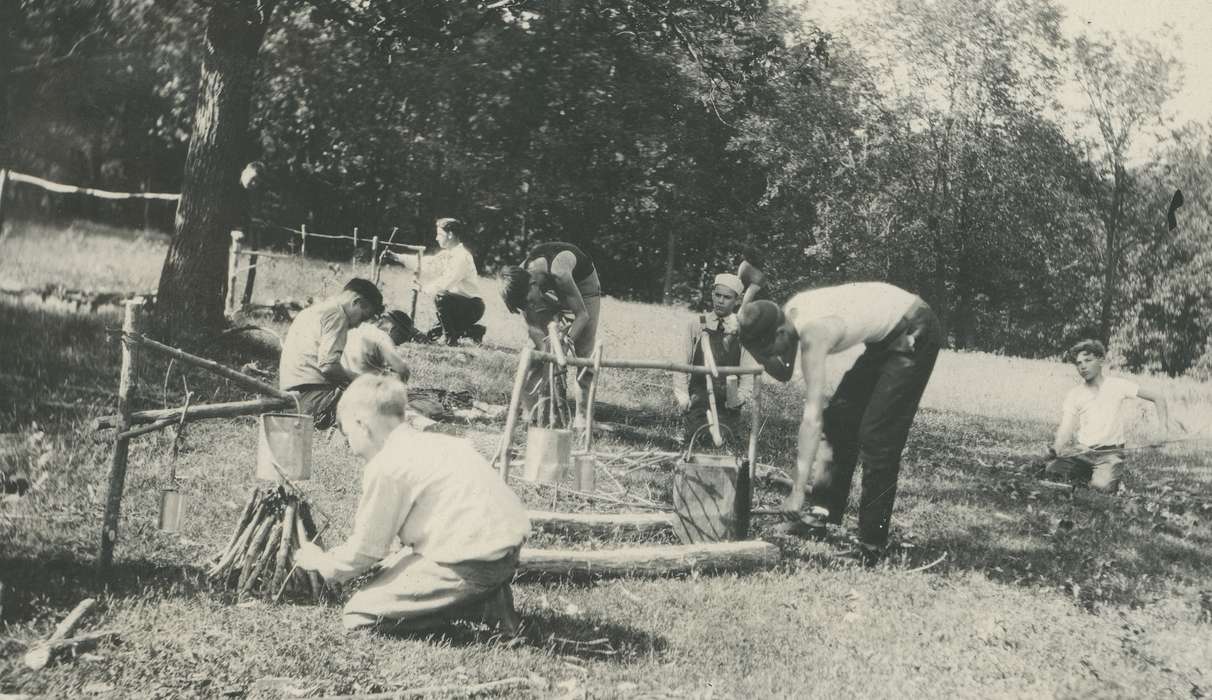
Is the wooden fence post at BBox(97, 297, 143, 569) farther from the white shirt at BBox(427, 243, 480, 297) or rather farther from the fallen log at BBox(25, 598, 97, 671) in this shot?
the white shirt at BBox(427, 243, 480, 297)

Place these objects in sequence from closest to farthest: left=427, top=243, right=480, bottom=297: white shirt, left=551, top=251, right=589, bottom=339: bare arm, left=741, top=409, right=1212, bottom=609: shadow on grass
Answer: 1. left=741, top=409, right=1212, bottom=609: shadow on grass
2. left=551, top=251, right=589, bottom=339: bare arm
3. left=427, top=243, right=480, bottom=297: white shirt

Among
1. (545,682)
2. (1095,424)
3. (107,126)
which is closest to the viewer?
(545,682)

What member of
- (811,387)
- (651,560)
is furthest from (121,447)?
(811,387)

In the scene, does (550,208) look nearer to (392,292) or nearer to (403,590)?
(392,292)

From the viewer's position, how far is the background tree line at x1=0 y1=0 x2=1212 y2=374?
27.6 ft

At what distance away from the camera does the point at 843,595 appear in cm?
509

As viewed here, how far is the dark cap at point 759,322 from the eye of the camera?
5.14 meters

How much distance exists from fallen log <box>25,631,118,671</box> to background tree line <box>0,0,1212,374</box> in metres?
3.55

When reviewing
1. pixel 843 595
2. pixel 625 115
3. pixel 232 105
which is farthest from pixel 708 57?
pixel 843 595

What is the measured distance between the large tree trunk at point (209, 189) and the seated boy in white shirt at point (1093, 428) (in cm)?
803

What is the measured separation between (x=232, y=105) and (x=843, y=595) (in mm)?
7405

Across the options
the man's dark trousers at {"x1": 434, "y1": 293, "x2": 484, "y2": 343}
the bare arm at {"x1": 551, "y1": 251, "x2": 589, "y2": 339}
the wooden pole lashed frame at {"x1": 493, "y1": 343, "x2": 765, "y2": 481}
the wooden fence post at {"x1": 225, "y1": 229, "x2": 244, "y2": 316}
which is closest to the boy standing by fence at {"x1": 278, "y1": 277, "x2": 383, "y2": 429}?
the bare arm at {"x1": 551, "y1": 251, "x2": 589, "y2": 339}

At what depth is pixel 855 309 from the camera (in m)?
5.39

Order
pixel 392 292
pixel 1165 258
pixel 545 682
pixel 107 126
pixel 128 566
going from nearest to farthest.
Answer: pixel 545 682
pixel 128 566
pixel 107 126
pixel 1165 258
pixel 392 292
